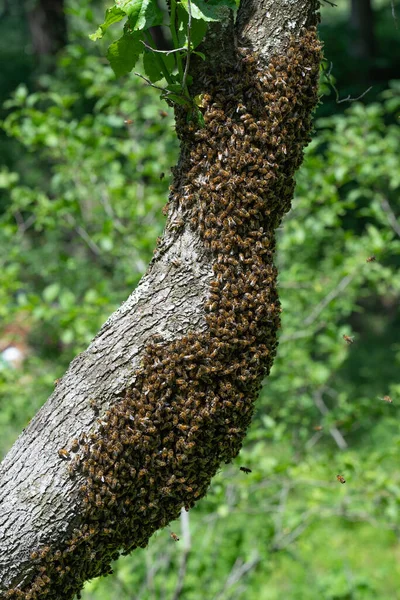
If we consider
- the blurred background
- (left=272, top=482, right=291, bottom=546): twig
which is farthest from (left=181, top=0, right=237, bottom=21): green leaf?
(left=272, top=482, right=291, bottom=546): twig

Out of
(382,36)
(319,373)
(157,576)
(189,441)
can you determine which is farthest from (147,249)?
(382,36)

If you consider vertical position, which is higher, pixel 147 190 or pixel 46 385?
pixel 147 190

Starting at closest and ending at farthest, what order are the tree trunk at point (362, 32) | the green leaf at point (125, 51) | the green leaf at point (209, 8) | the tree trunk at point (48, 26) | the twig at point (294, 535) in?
the green leaf at point (209, 8) < the green leaf at point (125, 51) < the twig at point (294, 535) < the tree trunk at point (48, 26) < the tree trunk at point (362, 32)

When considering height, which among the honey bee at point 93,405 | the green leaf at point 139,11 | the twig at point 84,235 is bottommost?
the twig at point 84,235

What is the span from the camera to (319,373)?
4539mm

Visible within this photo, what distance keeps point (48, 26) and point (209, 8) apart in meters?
8.86

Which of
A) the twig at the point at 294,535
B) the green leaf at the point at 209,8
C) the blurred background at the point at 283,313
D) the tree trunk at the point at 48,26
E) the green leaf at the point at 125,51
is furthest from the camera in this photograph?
the tree trunk at the point at 48,26

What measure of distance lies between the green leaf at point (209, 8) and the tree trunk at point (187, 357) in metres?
0.04

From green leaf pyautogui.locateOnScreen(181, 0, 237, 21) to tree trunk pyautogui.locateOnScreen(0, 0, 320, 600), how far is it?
0.12ft

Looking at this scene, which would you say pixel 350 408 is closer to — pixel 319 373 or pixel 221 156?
pixel 319 373

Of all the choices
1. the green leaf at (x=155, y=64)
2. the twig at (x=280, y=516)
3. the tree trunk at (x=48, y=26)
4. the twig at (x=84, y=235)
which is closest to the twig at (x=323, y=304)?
the twig at (x=280, y=516)

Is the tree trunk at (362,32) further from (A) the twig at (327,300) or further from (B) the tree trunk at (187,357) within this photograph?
(B) the tree trunk at (187,357)

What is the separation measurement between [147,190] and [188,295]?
3322 millimetres

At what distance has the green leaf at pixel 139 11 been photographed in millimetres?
1692
